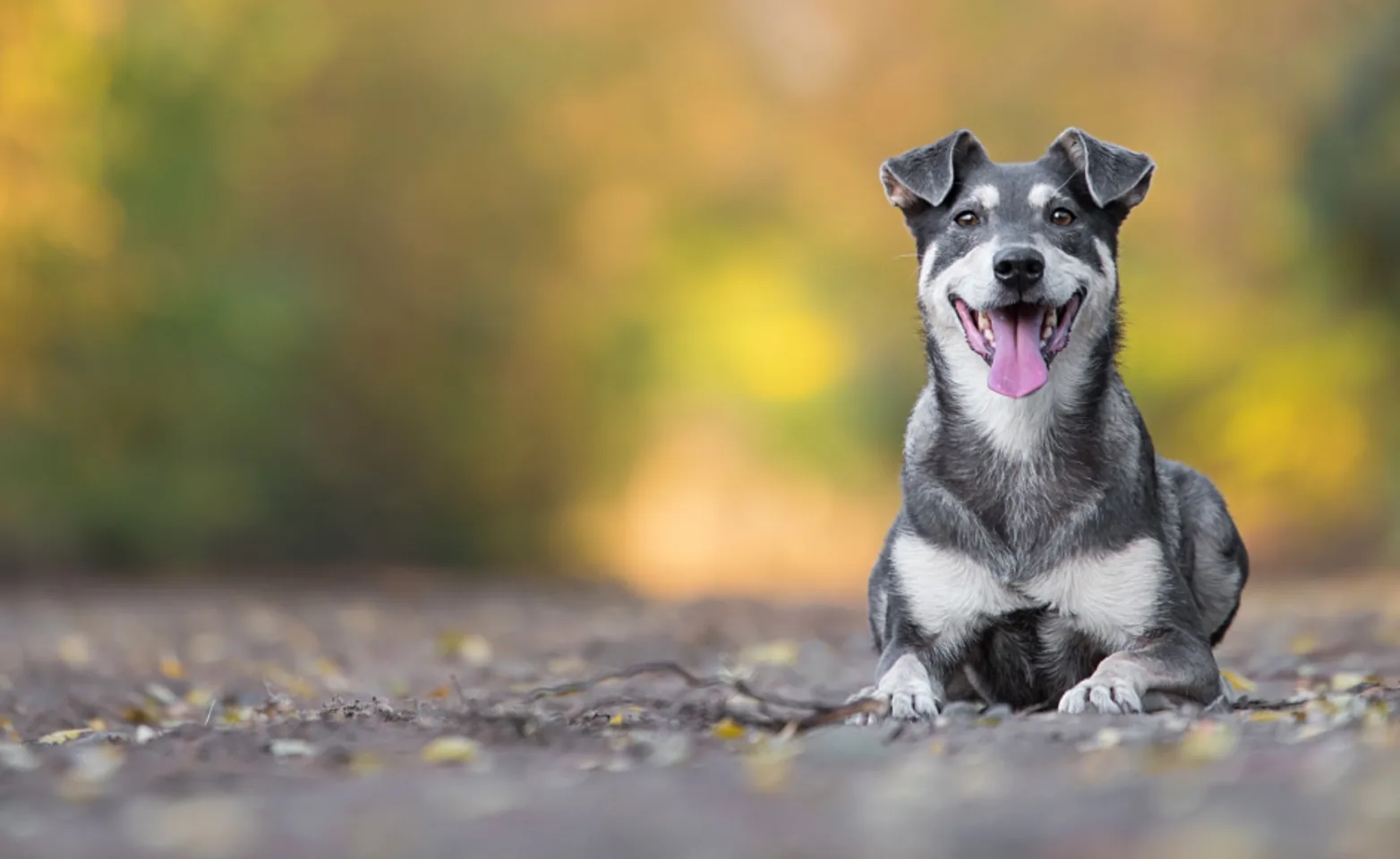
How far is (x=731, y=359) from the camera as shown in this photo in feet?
91.6

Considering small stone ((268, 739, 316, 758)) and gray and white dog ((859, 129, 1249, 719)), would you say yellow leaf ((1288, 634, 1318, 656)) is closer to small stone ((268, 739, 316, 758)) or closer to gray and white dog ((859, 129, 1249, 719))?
gray and white dog ((859, 129, 1249, 719))

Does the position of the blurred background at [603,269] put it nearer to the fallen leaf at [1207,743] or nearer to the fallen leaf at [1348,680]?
the fallen leaf at [1348,680]

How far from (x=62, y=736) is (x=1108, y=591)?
3902 millimetres

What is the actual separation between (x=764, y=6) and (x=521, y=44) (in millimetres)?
5848

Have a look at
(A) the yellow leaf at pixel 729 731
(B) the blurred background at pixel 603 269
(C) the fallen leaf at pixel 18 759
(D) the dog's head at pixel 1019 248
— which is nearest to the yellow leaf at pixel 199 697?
(C) the fallen leaf at pixel 18 759

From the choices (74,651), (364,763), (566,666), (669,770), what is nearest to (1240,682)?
(669,770)

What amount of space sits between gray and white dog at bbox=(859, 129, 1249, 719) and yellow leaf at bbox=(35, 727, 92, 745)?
2.98 metres

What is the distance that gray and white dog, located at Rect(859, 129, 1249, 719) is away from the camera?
6199 millimetres

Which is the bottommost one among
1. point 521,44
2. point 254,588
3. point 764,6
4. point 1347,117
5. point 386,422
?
point 254,588

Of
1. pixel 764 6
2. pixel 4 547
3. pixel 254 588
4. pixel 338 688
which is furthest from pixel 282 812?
pixel 764 6

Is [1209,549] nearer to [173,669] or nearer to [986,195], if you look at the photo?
[986,195]

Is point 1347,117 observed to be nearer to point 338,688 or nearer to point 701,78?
Result: point 701,78

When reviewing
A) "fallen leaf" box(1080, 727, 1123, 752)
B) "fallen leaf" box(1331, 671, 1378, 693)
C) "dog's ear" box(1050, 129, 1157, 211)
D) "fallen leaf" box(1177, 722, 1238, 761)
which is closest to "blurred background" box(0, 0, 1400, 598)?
"fallen leaf" box(1331, 671, 1378, 693)

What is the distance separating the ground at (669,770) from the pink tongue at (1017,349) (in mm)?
1203
